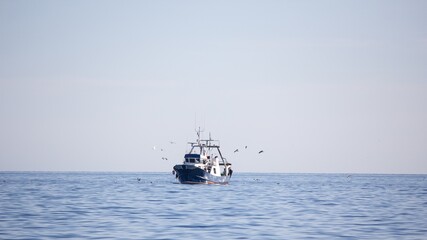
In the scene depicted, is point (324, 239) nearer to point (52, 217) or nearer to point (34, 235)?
point (34, 235)

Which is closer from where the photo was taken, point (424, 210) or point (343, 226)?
point (343, 226)

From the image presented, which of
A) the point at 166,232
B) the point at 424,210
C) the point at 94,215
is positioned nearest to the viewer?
the point at 166,232

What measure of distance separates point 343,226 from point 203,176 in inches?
2611

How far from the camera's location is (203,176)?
10906cm

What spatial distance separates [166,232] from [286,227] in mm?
7903

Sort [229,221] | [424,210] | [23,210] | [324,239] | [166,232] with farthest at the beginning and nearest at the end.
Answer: [424,210] → [23,210] → [229,221] → [166,232] → [324,239]

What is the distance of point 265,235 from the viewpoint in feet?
126

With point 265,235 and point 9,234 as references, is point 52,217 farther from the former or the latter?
point 265,235

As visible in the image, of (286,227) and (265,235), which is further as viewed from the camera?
(286,227)

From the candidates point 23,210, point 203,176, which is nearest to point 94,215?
point 23,210

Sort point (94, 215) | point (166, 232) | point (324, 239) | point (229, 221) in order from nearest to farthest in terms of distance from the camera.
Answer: point (324, 239) → point (166, 232) → point (229, 221) → point (94, 215)

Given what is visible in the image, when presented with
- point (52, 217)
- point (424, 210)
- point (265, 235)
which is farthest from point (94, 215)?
point (424, 210)

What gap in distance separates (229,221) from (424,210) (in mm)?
21516

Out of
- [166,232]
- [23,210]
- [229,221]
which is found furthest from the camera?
[23,210]
